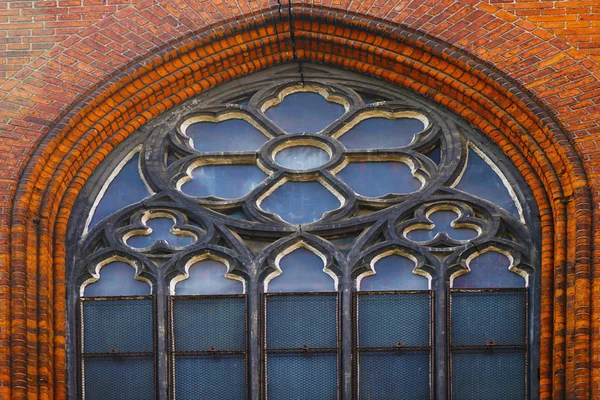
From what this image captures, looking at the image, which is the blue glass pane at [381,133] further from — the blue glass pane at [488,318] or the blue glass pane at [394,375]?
the blue glass pane at [394,375]

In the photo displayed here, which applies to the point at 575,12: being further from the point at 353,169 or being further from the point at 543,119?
the point at 353,169

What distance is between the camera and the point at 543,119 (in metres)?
17.3

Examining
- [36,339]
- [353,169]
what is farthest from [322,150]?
[36,339]

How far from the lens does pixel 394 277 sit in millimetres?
17172

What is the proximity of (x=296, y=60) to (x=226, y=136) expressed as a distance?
1.01 m

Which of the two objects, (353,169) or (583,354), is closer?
(583,354)

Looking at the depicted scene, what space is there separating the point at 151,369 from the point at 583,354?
358 centimetres

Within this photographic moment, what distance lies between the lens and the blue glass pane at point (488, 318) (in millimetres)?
16828

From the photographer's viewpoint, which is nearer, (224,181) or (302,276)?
(302,276)

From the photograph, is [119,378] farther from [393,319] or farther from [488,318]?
[488,318]

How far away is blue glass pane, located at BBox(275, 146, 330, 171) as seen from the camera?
18.0m

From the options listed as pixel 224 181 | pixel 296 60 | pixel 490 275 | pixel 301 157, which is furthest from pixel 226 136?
pixel 490 275

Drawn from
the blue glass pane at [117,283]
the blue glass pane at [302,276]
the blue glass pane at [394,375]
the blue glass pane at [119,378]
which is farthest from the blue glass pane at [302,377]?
the blue glass pane at [117,283]

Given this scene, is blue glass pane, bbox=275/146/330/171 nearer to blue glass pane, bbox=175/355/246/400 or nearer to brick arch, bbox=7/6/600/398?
brick arch, bbox=7/6/600/398
